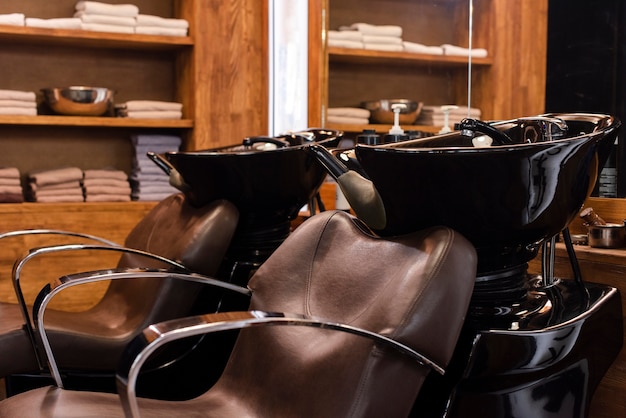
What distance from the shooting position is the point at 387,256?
155cm

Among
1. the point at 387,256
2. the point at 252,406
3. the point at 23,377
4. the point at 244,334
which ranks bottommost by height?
the point at 23,377

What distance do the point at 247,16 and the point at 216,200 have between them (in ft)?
5.72

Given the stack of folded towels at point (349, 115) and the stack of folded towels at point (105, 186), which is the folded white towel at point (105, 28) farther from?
the stack of folded towels at point (349, 115)

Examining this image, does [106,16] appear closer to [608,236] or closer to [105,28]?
[105,28]

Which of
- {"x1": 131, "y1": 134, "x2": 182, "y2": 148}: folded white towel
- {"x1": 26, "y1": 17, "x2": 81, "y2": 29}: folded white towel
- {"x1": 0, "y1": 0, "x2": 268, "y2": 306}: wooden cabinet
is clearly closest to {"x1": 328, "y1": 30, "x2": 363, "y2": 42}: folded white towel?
{"x1": 0, "y1": 0, "x2": 268, "y2": 306}: wooden cabinet

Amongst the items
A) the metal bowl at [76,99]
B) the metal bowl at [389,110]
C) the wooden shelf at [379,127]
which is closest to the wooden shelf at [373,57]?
the metal bowl at [389,110]

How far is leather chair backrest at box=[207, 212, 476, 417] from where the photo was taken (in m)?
1.37

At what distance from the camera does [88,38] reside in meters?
3.68

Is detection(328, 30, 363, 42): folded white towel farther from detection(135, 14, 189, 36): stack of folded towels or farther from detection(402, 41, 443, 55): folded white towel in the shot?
detection(135, 14, 189, 36): stack of folded towels

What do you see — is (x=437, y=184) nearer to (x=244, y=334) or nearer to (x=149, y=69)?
(x=244, y=334)

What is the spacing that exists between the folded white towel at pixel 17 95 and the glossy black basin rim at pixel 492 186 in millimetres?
2489

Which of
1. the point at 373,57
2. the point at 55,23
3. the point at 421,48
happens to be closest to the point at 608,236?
the point at 421,48

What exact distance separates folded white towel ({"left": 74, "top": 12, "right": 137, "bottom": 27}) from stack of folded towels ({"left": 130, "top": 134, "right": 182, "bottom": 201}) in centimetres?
53

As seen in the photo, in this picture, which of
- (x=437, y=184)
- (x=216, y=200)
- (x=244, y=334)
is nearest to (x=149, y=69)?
(x=216, y=200)
